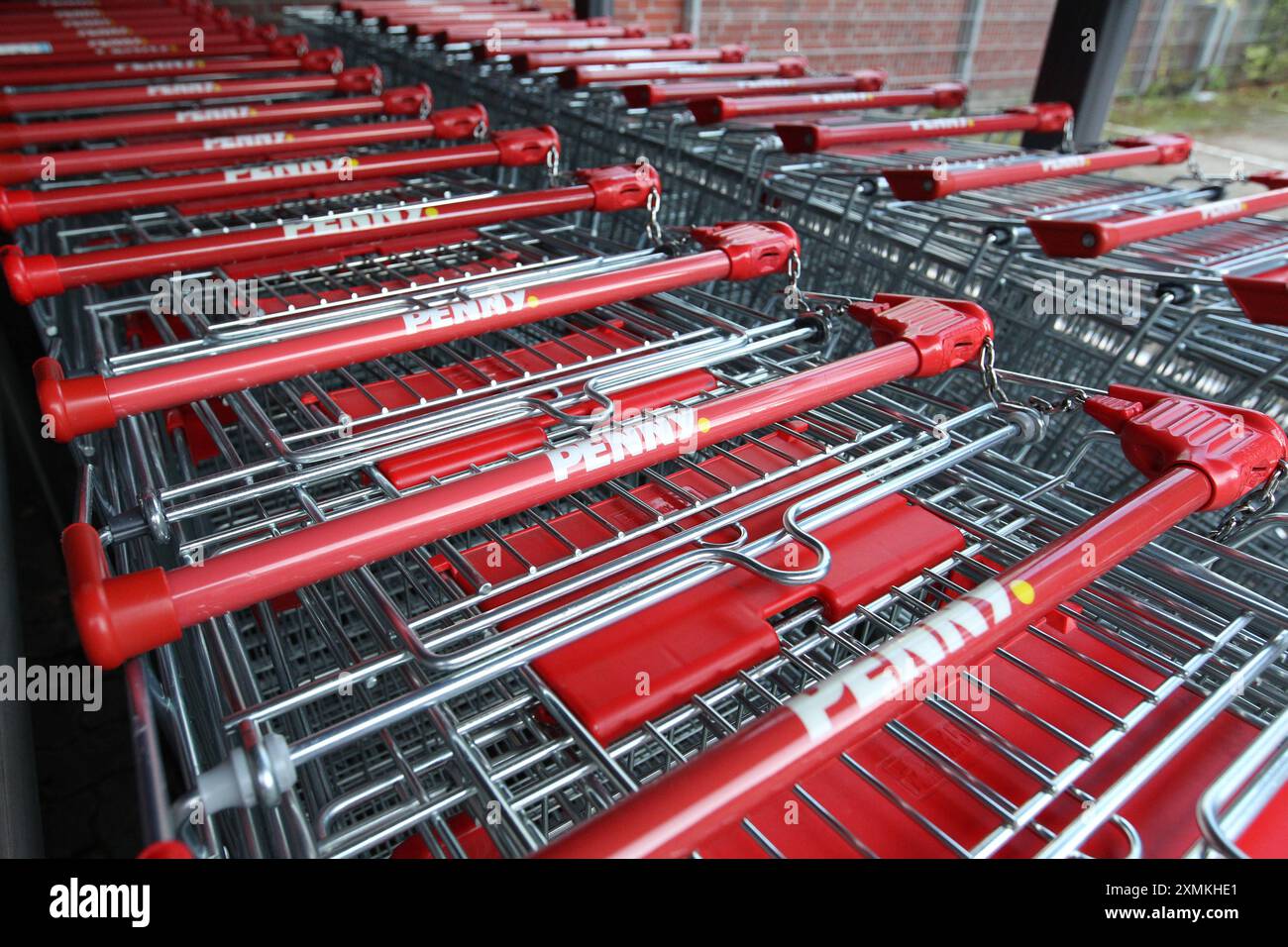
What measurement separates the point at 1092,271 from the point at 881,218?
60cm

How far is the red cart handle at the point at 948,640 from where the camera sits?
0.67 metres

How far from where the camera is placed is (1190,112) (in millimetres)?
8656

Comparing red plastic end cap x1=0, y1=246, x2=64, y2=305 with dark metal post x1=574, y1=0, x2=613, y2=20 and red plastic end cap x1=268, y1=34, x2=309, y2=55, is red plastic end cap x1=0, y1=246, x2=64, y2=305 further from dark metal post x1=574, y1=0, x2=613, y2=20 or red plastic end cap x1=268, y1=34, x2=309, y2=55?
dark metal post x1=574, y1=0, x2=613, y2=20

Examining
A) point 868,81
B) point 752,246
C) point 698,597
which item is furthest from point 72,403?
point 868,81

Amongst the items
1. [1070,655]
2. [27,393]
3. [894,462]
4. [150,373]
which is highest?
[150,373]

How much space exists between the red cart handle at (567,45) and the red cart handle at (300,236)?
168 centimetres

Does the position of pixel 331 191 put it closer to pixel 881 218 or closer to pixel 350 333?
pixel 350 333

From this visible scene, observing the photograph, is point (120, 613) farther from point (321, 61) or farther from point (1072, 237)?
point (321, 61)

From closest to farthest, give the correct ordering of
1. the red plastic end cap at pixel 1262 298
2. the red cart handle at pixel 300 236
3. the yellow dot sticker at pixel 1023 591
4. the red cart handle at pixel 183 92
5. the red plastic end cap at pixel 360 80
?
the yellow dot sticker at pixel 1023 591 < the red cart handle at pixel 300 236 < the red plastic end cap at pixel 1262 298 < the red cart handle at pixel 183 92 < the red plastic end cap at pixel 360 80

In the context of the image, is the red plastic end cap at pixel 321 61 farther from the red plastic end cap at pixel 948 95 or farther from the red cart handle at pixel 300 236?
the red plastic end cap at pixel 948 95

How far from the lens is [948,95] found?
3305mm

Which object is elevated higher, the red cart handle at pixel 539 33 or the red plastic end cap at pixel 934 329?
the red cart handle at pixel 539 33

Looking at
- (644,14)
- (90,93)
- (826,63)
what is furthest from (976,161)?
(826,63)

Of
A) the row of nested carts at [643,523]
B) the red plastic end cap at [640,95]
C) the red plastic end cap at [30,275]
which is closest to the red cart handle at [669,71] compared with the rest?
the red plastic end cap at [640,95]
